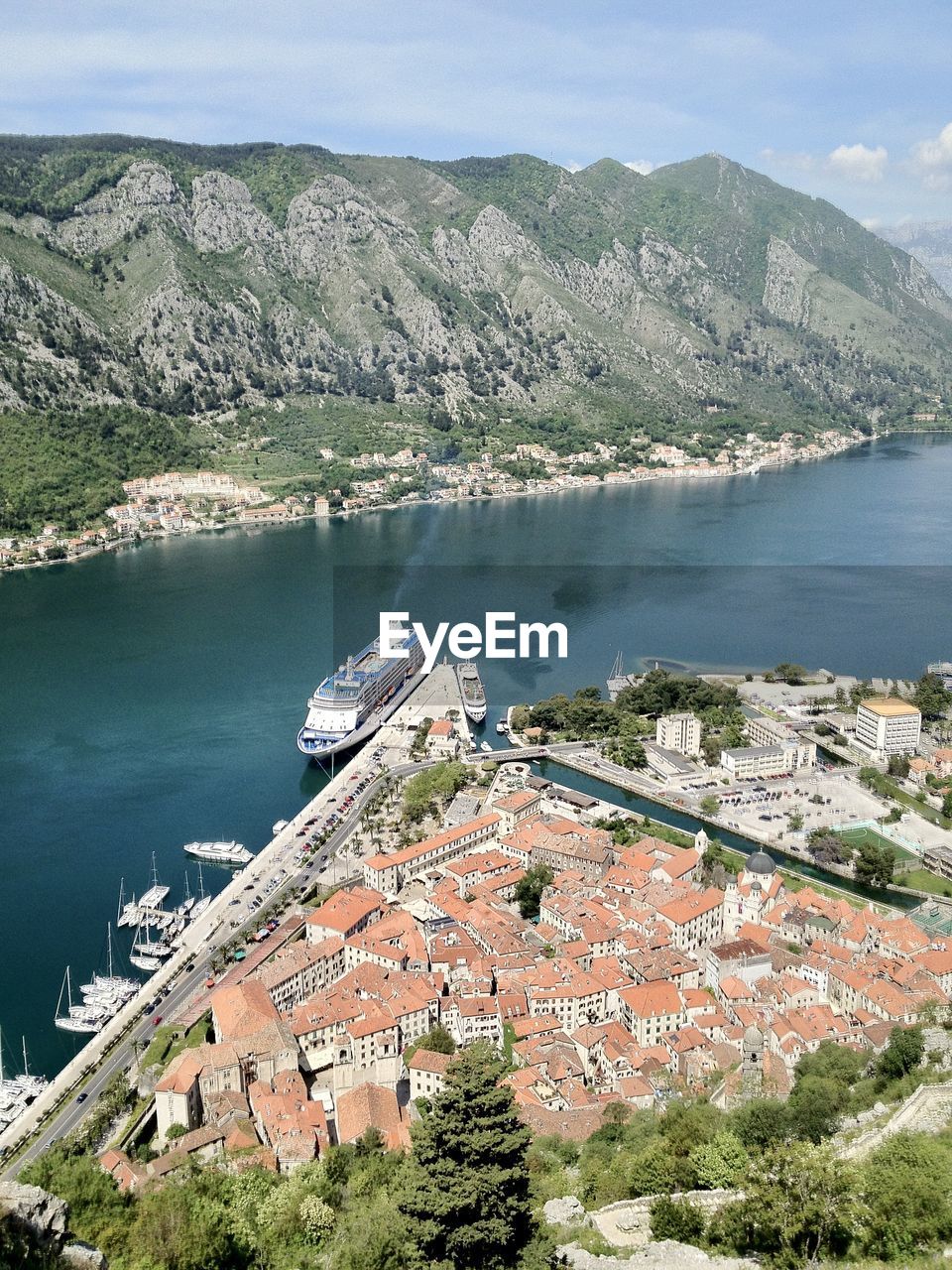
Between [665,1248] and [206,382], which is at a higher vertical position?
[206,382]

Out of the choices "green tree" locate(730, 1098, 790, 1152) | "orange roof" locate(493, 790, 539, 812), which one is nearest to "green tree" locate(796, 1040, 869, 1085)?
"green tree" locate(730, 1098, 790, 1152)

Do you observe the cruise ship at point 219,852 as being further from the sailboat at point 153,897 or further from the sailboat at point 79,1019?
the sailboat at point 79,1019

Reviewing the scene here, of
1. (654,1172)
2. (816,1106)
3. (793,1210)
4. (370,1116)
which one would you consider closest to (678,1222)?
(793,1210)

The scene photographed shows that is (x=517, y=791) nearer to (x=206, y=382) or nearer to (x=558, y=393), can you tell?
(x=206, y=382)

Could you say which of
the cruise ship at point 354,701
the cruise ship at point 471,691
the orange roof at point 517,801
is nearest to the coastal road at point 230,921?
the cruise ship at point 354,701

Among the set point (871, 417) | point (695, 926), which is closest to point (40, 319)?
point (695, 926)

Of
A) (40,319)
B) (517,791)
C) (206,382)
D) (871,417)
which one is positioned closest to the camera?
(517,791)

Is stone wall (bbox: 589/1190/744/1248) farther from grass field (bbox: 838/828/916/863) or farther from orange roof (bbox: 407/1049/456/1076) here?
grass field (bbox: 838/828/916/863)
